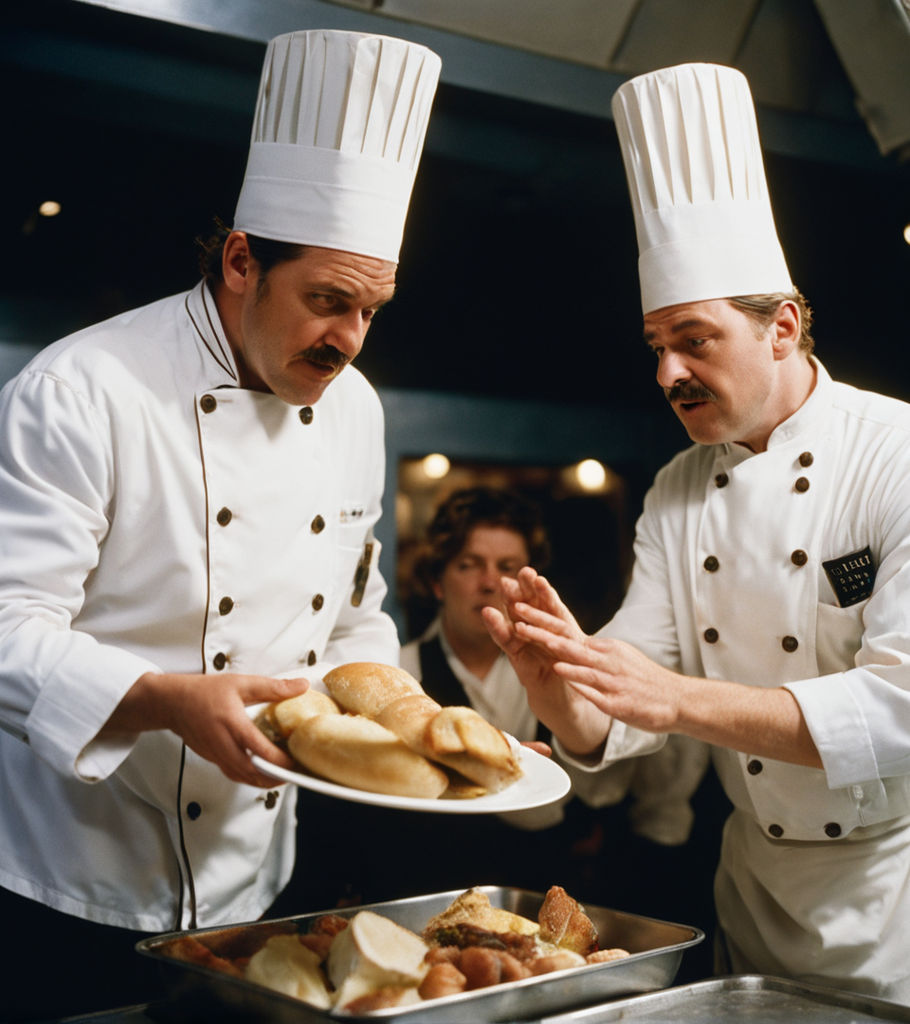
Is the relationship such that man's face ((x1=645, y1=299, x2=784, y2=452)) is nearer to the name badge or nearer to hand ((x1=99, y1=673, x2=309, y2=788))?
the name badge

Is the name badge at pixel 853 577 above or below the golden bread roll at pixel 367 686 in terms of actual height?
above

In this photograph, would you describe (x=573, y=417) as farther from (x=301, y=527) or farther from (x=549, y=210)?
(x=301, y=527)

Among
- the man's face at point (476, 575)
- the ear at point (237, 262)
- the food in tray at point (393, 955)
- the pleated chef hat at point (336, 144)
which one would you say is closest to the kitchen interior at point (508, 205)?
the man's face at point (476, 575)

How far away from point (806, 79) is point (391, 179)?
4.99ft

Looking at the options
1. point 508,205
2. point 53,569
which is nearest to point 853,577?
point 53,569

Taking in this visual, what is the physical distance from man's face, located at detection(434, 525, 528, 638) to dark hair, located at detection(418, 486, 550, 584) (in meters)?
0.02

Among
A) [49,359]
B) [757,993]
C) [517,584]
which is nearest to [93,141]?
[49,359]

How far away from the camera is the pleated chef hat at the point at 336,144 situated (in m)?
1.64

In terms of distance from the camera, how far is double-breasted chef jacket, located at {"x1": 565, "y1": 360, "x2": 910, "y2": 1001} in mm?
1563

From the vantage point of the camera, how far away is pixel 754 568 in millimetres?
1825

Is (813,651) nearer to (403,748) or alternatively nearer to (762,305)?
(762,305)

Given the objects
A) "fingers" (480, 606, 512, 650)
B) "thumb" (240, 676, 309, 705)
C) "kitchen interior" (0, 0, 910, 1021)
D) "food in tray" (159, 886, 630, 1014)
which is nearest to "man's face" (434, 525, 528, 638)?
"kitchen interior" (0, 0, 910, 1021)

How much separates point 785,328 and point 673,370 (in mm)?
241

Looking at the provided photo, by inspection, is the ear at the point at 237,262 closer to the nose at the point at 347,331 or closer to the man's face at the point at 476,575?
the nose at the point at 347,331
